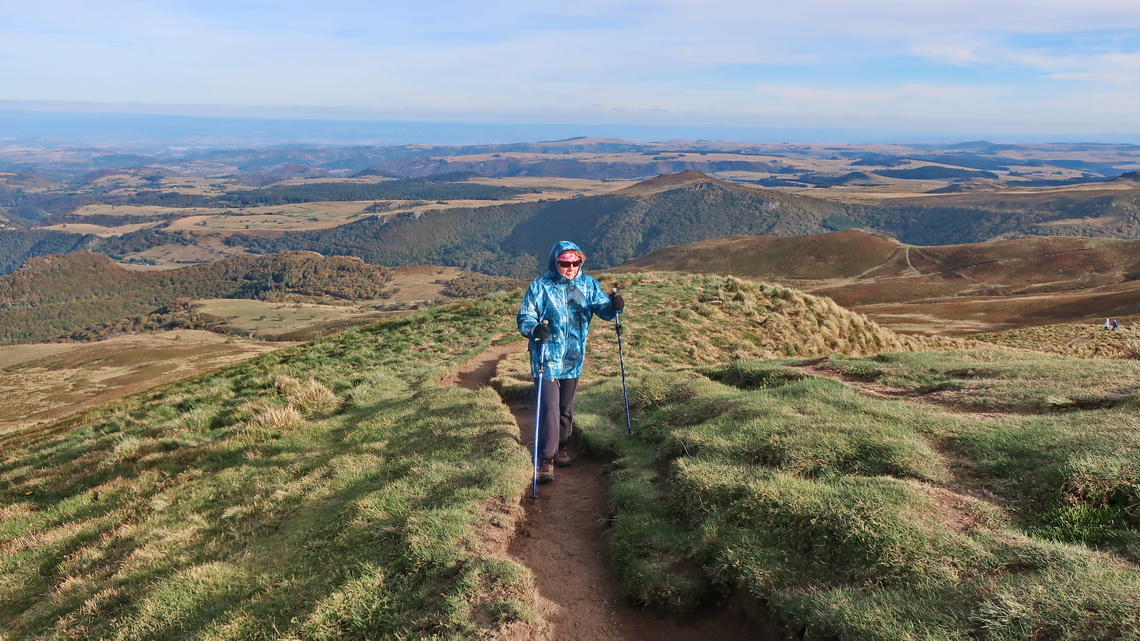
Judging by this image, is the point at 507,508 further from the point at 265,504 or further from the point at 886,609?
the point at 886,609

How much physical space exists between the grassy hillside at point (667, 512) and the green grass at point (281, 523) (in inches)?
1.5

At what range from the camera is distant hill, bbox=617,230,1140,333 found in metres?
51.7

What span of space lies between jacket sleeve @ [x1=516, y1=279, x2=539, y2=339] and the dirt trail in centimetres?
251

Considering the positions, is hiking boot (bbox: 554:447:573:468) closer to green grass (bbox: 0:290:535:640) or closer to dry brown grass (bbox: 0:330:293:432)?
green grass (bbox: 0:290:535:640)

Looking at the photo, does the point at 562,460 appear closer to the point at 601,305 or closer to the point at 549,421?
the point at 549,421

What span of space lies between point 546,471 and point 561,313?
255cm

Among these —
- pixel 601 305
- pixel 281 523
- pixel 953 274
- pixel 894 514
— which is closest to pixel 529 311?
pixel 601 305

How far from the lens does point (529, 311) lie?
9.26m

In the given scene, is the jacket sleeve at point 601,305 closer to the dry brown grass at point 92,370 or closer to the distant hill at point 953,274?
the distant hill at point 953,274

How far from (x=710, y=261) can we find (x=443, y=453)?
458ft

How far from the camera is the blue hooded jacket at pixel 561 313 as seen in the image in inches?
369

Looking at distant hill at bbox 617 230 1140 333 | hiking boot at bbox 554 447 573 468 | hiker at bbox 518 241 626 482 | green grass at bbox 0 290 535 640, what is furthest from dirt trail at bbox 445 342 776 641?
distant hill at bbox 617 230 1140 333

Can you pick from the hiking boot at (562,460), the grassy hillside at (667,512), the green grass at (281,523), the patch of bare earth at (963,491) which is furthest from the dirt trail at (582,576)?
the patch of bare earth at (963,491)

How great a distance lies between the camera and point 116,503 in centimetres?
979
